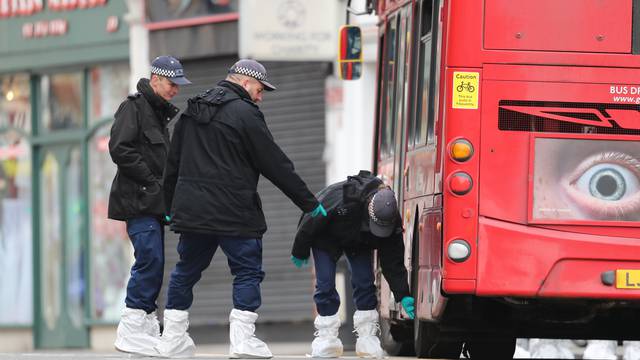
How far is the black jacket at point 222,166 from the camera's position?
1122cm

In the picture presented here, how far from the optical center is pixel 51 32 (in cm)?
2509

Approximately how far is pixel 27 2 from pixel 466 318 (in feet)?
48.5

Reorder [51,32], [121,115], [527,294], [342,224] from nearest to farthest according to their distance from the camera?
[527,294]
[121,115]
[342,224]
[51,32]

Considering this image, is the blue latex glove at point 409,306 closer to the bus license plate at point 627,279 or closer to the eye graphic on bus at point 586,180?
the eye graphic on bus at point 586,180

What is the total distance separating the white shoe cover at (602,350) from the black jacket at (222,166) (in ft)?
20.9

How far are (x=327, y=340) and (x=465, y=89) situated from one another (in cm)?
293

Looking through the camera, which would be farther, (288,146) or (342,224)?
(288,146)

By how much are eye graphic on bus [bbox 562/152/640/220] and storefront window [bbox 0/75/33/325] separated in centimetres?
1580

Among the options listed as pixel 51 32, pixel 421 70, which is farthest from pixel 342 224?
pixel 51 32

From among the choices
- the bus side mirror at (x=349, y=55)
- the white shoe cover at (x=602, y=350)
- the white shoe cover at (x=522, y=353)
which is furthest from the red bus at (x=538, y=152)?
the white shoe cover at (x=522, y=353)

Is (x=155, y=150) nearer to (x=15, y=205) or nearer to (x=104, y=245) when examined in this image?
(x=104, y=245)

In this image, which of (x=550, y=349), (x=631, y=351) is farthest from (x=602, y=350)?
(x=550, y=349)

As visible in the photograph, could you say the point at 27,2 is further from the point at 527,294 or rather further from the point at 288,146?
the point at 527,294

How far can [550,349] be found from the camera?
17.3 meters
